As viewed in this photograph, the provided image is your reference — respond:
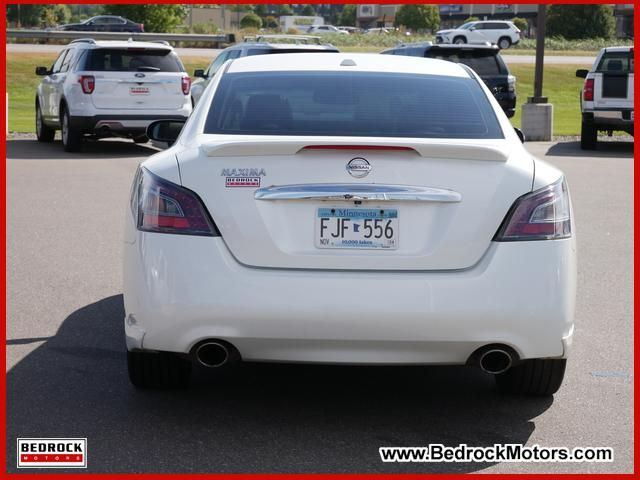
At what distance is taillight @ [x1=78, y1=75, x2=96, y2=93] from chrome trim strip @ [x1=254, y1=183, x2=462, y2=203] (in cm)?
1509

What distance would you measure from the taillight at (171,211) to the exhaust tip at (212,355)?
19.0 inches

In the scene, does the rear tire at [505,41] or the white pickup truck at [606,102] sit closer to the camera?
the white pickup truck at [606,102]

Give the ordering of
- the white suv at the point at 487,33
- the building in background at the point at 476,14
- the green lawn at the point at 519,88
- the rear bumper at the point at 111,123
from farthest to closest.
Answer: the building in background at the point at 476,14, the white suv at the point at 487,33, the green lawn at the point at 519,88, the rear bumper at the point at 111,123

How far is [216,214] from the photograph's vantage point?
4.98 m

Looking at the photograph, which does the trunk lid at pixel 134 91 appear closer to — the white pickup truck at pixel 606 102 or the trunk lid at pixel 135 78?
the trunk lid at pixel 135 78

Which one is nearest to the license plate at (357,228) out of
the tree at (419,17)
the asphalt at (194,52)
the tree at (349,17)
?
the asphalt at (194,52)

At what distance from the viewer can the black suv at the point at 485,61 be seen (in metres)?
24.8

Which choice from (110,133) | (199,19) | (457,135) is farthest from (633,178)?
(199,19)

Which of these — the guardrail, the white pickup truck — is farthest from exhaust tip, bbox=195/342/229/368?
the guardrail

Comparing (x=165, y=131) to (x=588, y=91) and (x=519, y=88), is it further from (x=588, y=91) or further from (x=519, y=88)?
(x=519, y=88)

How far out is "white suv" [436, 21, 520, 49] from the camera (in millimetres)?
69250

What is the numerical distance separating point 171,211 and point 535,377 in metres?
1.85

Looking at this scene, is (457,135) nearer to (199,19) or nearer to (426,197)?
(426,197)

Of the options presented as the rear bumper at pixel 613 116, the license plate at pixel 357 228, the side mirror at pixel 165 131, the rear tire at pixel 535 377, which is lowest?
the rear bumper at pixel 613 116
